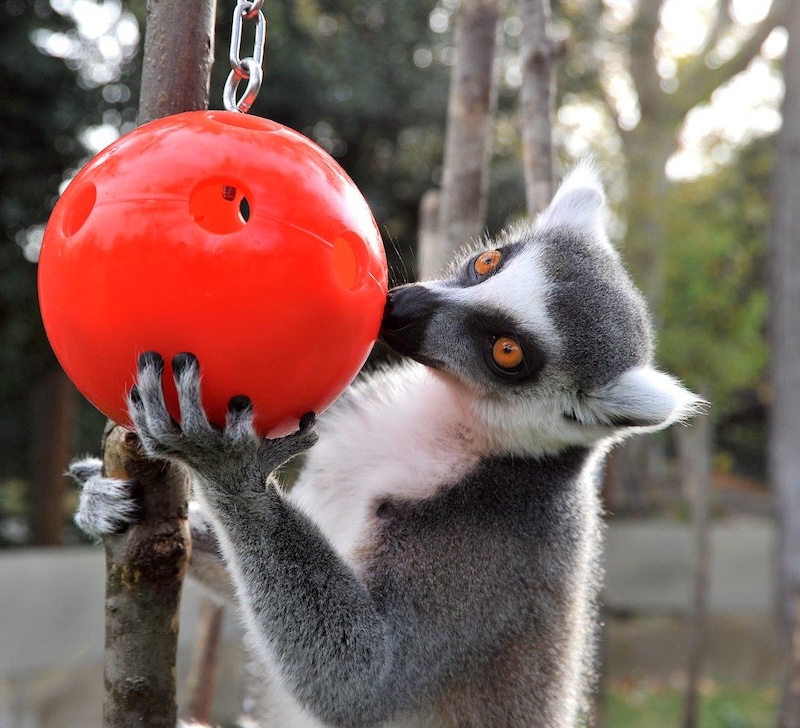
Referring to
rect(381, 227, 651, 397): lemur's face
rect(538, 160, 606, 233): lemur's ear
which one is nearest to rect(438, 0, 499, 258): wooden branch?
rect(538, 160, 606, 233): lemur's ear

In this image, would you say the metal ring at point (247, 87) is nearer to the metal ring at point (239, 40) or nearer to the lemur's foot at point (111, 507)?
the metal ring at point (239, 40)

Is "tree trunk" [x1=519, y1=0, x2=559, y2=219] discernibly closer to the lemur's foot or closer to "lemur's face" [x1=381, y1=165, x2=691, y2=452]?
"lemur's face" [x1=381, y1=165, x2=691, y2=452]

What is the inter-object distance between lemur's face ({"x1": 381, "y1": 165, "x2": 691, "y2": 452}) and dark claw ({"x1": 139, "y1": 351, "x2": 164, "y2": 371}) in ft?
3.25

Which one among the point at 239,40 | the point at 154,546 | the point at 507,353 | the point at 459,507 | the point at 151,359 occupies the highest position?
the point at 239,40

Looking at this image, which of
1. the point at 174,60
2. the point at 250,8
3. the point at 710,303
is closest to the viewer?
the point at 250,8

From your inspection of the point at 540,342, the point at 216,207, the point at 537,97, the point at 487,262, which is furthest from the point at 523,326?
the point at 537,97

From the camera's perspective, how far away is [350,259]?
209cm

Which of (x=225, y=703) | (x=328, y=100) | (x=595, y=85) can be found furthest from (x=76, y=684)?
(x=595, y=85)

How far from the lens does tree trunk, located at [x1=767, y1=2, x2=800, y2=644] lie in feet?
33.6

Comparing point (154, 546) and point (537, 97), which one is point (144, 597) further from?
point (537, 97)

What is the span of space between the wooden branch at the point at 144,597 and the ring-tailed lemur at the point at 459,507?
0.08 meters

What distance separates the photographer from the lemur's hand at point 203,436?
186cm

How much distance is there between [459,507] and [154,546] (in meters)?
0.97

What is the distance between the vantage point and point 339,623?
8.08ft
